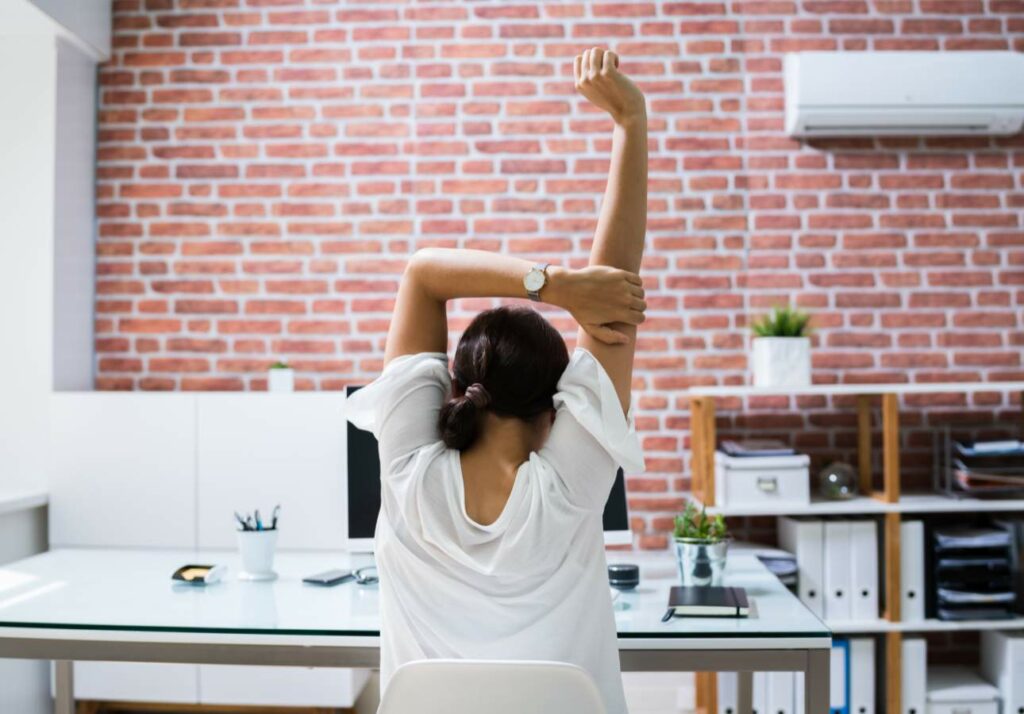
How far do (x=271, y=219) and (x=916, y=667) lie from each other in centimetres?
284

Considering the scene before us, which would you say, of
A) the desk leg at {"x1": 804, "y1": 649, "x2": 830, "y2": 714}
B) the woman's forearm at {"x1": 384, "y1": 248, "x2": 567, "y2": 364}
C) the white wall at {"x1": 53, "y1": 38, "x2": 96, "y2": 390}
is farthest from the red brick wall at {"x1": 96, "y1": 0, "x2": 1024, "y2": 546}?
the woman's forearm at {"x1": 384, "y1": 248, "x2": 567, "y2": 364}

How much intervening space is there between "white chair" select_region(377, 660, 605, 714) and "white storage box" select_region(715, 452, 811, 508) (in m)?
1.89

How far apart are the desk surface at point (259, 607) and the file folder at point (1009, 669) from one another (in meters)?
1.25

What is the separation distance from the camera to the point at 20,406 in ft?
10.7

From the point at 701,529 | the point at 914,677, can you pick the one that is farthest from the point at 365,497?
the point at 914,677

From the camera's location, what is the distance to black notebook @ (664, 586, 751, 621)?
1876 mm

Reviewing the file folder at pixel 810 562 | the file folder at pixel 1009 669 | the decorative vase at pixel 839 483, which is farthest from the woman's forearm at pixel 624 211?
the file folder at pixel 1009 669

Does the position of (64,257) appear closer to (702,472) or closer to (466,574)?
(702,472)

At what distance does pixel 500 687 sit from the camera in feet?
4.04

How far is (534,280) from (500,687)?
0.58 m

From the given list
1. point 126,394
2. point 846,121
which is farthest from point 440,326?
point 846,121

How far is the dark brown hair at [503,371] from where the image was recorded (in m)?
1.26

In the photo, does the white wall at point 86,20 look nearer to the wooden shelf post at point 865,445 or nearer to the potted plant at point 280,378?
the potted plant at point 280,378

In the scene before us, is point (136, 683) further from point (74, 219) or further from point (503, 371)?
point (503, 371)
